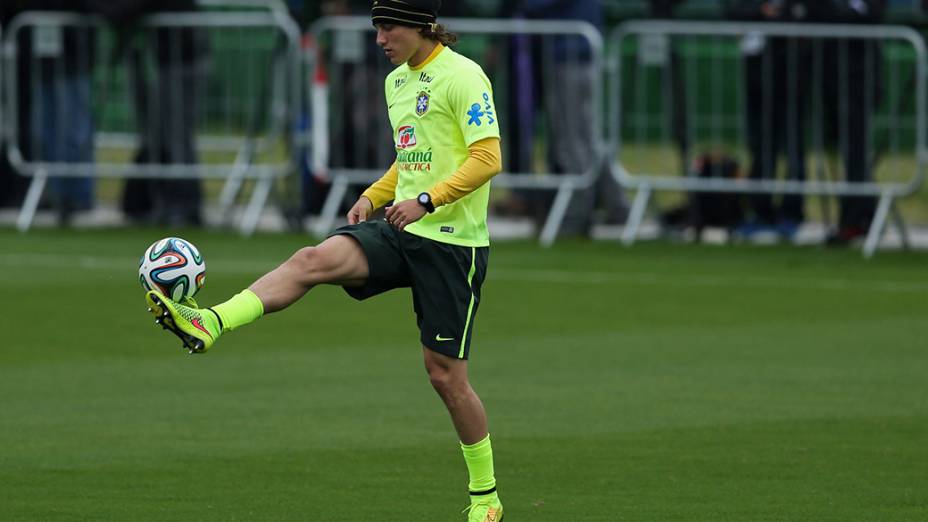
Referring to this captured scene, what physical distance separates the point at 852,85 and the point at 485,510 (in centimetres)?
1099

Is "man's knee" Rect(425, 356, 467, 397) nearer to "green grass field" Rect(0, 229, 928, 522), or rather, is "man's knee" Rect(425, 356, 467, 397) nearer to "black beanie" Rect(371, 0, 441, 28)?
"green grass field" Rect(0, 229, 928, 522)

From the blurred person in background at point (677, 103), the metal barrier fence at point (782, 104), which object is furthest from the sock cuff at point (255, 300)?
the blurred person in background at point (677, 103)

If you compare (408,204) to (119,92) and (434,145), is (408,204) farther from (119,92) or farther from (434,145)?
(119,92)

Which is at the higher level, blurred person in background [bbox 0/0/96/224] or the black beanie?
the black beanie

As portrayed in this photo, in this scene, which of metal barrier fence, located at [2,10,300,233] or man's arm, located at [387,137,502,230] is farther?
metal barrier fence, located at [2,10,300,233]

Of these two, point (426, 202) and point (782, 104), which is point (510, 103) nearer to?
point (782, 104)

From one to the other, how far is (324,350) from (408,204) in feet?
16.5

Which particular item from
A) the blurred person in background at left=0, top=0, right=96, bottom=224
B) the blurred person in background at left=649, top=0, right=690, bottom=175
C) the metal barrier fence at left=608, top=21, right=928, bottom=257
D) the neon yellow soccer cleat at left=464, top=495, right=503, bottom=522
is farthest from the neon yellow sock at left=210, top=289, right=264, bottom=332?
the blurred person in background at left=0, top=0, right=96, bottom=224

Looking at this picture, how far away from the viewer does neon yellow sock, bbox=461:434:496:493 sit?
7344 millimetres

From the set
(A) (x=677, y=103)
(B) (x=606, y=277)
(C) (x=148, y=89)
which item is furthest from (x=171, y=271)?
(C) (x=148, y=89)

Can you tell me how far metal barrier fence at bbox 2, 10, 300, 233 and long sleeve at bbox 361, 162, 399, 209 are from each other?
11261 millimetres

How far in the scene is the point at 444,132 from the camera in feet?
24.3

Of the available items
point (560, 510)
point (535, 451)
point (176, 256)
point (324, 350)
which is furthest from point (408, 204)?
point (324, 350)

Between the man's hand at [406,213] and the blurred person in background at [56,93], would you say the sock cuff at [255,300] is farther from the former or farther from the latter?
the blurred person in background at [56,93]
